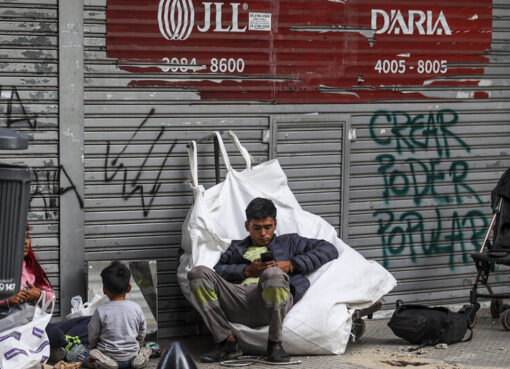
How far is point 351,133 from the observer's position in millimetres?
8289

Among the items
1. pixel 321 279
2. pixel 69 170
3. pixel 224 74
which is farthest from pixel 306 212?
pixel 69 170

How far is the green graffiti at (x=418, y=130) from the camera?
8414 millimetres

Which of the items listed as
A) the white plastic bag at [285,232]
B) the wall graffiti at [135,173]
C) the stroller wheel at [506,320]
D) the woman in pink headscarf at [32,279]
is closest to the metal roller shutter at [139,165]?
the wall graffiti at [135,173]

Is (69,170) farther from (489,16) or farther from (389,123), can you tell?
(489,16)

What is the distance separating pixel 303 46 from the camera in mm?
8102

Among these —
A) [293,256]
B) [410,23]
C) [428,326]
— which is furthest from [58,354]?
[410,23]

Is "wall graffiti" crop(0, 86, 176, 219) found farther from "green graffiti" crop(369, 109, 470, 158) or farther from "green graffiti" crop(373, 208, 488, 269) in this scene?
"green graffiti" crop(373, 208, 488, 269)

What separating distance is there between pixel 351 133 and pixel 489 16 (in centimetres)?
165

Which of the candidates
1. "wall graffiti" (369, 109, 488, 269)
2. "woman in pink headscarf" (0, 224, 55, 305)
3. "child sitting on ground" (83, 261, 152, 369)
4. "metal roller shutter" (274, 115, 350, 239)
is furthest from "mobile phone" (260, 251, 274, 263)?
"wall graffiti" (369, 109, 488, 269)

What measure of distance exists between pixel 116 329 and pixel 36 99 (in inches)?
74.5

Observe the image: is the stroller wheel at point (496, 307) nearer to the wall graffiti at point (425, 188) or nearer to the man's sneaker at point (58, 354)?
the wall graffiti at point (425, 188)

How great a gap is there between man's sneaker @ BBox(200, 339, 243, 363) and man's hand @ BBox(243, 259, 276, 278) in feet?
1.55

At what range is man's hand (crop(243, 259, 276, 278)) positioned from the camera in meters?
6.94

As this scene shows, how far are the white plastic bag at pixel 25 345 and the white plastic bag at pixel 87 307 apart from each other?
4.04ft
